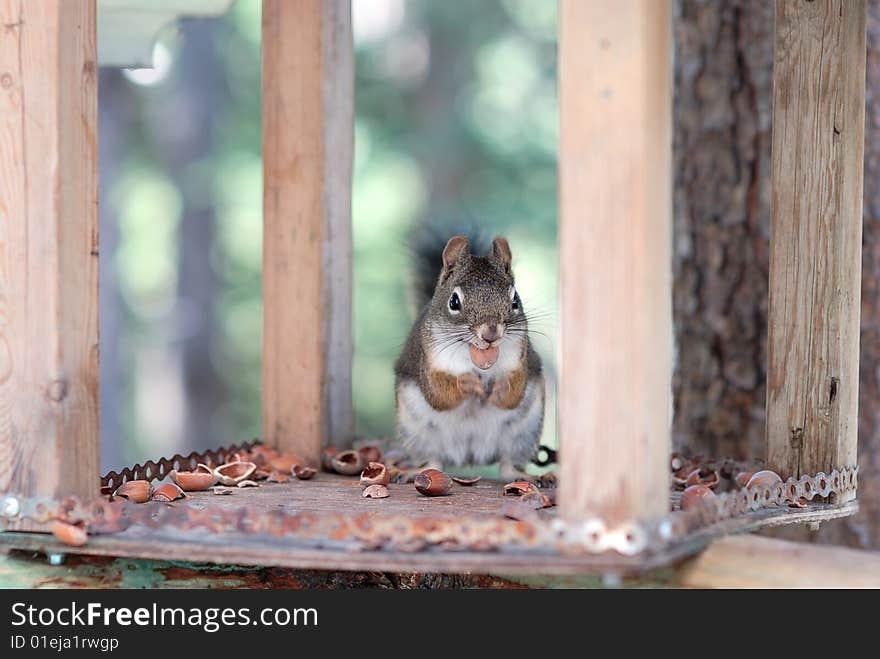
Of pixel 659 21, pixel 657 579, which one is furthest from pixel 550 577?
pixel 659 21

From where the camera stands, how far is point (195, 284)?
30.0 ft

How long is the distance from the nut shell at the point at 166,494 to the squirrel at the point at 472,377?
0.70 m

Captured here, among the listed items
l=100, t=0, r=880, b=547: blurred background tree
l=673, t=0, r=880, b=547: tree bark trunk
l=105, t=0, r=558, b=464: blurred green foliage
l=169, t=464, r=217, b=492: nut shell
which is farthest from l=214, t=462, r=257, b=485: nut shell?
l=105, t=0, r=558, b=464: blurred green foliage

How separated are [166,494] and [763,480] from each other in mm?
1173

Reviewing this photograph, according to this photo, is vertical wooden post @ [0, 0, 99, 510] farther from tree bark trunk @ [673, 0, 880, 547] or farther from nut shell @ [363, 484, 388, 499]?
tree bark trunk @ [673, 0, 880, 547]

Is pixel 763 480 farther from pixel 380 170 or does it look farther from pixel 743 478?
pixel 380 170

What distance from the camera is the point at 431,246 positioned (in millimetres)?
3242

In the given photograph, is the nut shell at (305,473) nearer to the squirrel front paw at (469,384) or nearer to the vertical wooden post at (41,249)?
the squirrel front paw at (469,384)

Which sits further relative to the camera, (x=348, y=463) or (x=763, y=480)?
(x=348, y=463)

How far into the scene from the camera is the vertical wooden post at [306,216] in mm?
2930

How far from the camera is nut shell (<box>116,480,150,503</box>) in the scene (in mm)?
2279

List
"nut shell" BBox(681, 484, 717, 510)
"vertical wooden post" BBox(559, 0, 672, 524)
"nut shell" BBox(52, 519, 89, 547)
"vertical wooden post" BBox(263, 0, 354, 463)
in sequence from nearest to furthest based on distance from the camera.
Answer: "vertical wooden post" BBox(559, 0, 672, 524), "nut shell" BBox(52, 519, 89, 547), "nut shell" BBox(681, 484, 717, 510), "vertical wooden post" BBox(263, 0, 354, 463)

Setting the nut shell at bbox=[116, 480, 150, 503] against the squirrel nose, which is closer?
the nut shell at bbox=[116, 480, 150, 503]

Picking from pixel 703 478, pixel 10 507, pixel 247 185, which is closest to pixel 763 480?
pixel 703 478
